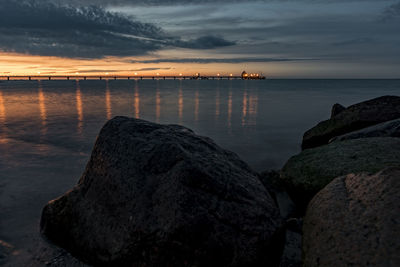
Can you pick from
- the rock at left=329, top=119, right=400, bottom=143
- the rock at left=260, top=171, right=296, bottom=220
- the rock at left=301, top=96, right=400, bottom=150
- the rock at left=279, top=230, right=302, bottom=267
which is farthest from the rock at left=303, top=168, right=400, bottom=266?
the rock at left=301, top=96, right=400, bottom=150

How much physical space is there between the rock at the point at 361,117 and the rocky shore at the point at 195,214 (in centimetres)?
396

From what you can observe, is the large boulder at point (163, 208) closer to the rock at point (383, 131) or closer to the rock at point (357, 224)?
the rock at point (357, 224)

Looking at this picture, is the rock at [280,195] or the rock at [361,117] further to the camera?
the rock at [361,117]

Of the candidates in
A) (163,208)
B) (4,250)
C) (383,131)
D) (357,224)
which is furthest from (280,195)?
(4,250)

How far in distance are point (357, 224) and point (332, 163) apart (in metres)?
2.41

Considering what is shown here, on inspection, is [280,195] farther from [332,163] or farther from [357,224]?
[357,224]

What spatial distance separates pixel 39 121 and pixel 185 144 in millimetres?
14538

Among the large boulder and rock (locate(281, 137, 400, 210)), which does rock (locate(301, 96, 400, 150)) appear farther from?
the large boulder

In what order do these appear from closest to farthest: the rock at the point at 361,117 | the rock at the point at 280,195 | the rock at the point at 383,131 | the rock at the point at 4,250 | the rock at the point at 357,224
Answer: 1. the rock at the point at 357,224
2. the rock at the point at 4,250
3. the rock at the point at 280,195
4. the rock at the point at 383,131
5. the rock at the point at 361,117

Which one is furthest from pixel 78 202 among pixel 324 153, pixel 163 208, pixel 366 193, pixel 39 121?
pixel 39 121

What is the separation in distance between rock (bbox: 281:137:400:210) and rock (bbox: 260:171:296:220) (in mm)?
181

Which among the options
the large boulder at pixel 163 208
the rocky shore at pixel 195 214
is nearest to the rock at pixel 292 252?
the rocky shore at pixel 195 214

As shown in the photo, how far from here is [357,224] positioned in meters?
2.44

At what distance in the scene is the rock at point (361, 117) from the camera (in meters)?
7.79
